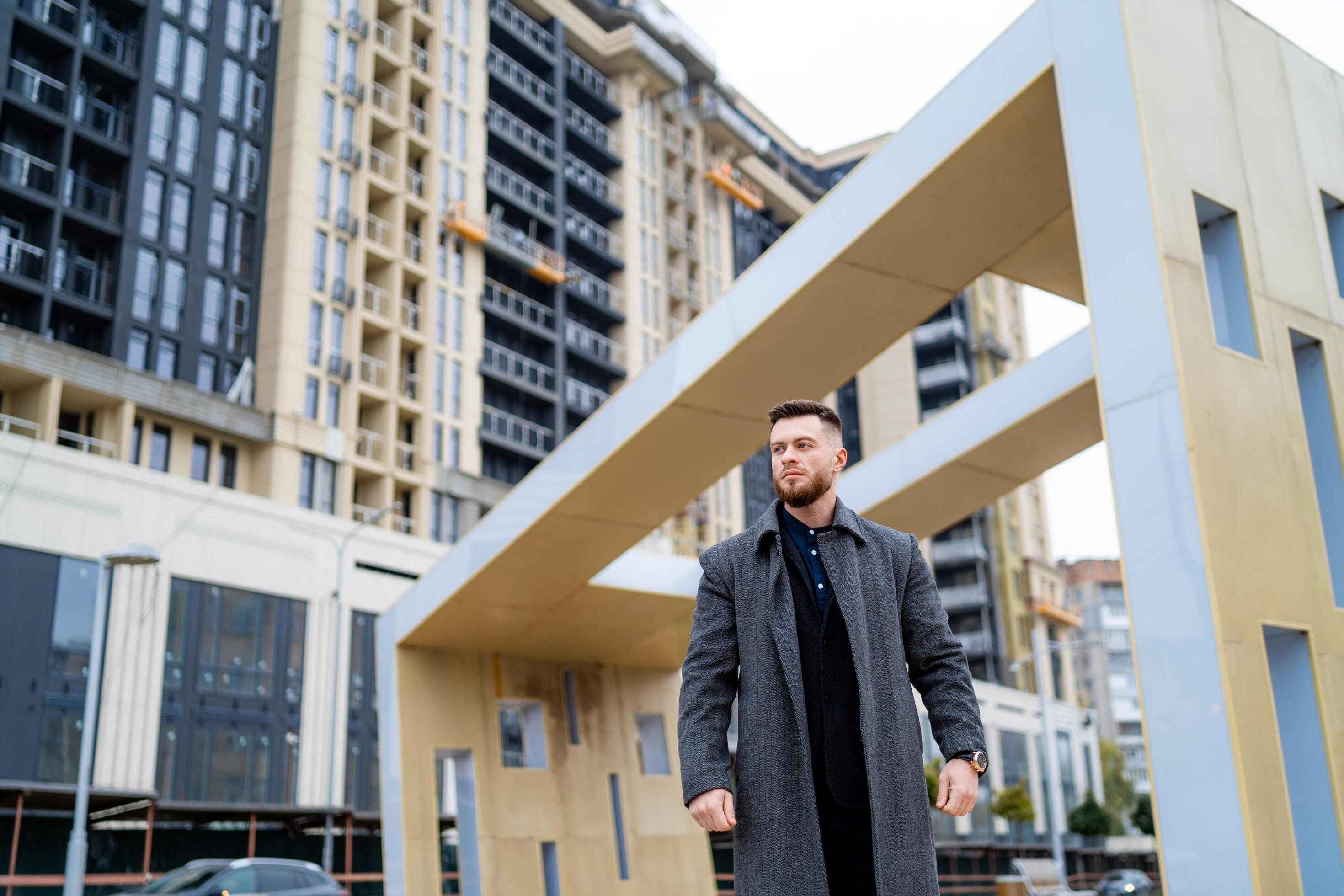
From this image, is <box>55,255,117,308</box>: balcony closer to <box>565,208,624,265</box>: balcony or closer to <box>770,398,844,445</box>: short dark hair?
<box>565,208,624,265</box>: balcony

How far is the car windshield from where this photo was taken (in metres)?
16.8

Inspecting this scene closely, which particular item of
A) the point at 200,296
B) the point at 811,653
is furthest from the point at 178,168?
the point at 811,653

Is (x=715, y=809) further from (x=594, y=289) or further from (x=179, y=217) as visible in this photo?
(x=594, y=289)

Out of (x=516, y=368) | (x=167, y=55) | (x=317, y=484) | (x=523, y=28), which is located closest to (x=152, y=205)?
(x=167, y=55)

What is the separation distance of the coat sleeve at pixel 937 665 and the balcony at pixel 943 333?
7403 centimetres

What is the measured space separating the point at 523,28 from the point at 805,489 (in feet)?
188

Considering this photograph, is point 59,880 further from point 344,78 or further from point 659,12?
point 659,12

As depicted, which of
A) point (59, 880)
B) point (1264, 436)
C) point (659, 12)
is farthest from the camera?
point (659, 12)

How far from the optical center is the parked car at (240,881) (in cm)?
1667

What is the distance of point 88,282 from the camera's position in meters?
36.9

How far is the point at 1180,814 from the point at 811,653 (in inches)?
144

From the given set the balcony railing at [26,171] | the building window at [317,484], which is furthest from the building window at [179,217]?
the building window at [317,484]

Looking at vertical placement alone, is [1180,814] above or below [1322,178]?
below

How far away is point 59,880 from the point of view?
24.3 m
